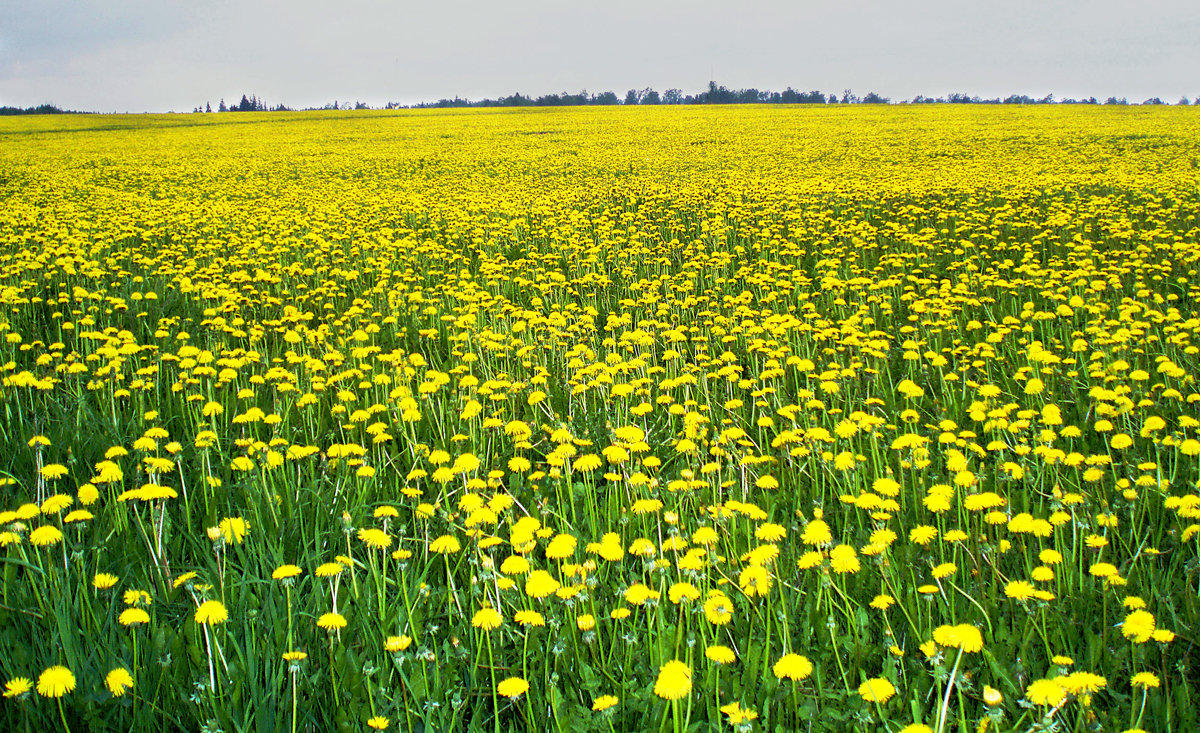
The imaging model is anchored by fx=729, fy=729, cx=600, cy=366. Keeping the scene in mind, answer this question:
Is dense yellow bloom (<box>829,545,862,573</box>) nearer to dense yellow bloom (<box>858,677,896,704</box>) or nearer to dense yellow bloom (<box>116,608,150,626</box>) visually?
dense yellow bloom (<box>858,677,896,704</box>)

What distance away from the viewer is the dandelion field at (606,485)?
78.5 inches

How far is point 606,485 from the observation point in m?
3.54

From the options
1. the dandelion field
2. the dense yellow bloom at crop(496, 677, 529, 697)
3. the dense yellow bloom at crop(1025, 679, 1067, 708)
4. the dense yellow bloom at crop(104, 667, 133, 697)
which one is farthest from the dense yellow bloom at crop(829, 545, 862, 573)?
the dense yellow bloom at crop(104, 667, 133, 697)

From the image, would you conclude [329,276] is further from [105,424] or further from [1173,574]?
[1173,574]

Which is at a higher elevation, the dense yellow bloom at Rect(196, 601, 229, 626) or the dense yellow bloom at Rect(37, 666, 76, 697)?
the dense yellow bloom at Rect(37, 666, 76, 697)

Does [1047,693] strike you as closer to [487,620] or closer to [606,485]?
[487,620]

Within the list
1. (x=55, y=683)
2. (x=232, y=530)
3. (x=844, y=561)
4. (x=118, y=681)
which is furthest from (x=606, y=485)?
(x=55, y=683)

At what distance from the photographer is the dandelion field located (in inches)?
78.5

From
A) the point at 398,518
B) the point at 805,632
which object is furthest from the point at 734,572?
the point at 398,518

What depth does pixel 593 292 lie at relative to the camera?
7.08 meters

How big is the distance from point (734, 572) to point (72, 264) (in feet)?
23.3

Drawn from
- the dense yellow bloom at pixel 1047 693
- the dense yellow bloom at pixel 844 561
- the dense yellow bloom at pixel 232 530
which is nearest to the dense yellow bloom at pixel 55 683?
the dense yellow bloom at pixel 232 530

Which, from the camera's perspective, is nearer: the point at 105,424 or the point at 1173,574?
the point at 1173,574

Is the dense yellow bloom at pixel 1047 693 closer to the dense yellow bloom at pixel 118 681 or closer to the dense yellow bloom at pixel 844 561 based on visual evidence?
the dense yellow bloom at pixel 844 561
